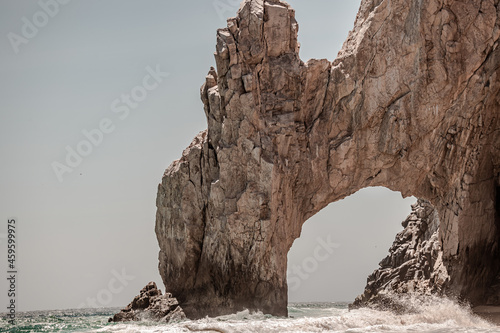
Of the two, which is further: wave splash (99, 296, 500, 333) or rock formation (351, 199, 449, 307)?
rock formation (351, 199, 449, 307)

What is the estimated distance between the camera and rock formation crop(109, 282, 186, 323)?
25.6 metres

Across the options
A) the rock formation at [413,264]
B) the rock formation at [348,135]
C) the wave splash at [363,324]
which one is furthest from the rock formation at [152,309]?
the rock formation at [413,264]

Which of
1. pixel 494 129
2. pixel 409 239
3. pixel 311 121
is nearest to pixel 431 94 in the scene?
pixel 494 129

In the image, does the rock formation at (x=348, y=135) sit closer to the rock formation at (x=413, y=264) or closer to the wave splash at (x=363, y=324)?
the rock formation at (x=413, y=264)

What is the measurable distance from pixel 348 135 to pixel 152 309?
10784mm

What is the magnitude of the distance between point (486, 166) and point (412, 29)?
6172 millimetres

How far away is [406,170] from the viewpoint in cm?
2486

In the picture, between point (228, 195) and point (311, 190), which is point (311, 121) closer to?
point (311, 190)

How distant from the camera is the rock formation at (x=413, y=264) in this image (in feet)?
88.7

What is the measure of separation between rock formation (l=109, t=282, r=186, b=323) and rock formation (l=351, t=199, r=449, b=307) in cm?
901

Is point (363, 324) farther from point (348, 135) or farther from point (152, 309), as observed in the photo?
point (152, 309)

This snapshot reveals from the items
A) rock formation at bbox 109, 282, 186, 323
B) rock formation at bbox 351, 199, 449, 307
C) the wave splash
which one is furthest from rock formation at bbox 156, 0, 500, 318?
the wave splash

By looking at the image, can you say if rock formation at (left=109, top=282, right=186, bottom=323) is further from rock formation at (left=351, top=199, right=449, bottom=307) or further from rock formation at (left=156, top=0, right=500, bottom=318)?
rock formation at (left=351, top=199, right=449, bottom=307)

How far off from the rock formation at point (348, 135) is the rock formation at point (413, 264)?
6.32ft
